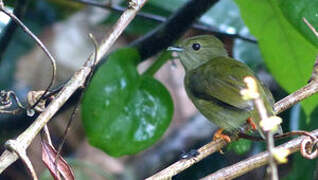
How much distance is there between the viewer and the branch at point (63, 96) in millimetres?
1831

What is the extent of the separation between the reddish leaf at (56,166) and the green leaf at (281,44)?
1.20m

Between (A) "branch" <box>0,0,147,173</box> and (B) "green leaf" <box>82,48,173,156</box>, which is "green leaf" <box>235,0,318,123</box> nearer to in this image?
(B) "green leaf" <box>82,48,173,156</box>

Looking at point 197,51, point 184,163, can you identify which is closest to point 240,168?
point 184,163

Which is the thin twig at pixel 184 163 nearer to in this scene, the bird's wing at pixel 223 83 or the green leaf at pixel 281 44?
the bird's wing at pixel 223 83

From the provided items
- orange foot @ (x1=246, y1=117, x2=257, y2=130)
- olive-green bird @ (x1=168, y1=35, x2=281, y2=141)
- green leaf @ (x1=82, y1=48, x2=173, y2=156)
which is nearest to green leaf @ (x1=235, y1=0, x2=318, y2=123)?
olive-green bird @ (x1=168, y1=35, x2=281, y2=141)

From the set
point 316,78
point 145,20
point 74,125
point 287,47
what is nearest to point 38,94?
point 316,78

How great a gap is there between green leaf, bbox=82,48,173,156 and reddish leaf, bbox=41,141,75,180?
2.25 ft

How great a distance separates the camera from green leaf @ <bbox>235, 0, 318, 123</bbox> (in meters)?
2.82

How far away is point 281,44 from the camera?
115 inches

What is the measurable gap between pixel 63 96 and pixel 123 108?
97 centimetres

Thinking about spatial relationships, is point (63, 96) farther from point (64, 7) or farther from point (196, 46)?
point (64, 7)

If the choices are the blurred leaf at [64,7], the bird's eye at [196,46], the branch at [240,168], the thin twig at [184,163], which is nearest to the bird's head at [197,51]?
the bird's eye at [196,46]

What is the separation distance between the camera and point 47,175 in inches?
145

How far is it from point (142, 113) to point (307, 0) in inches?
36.7
